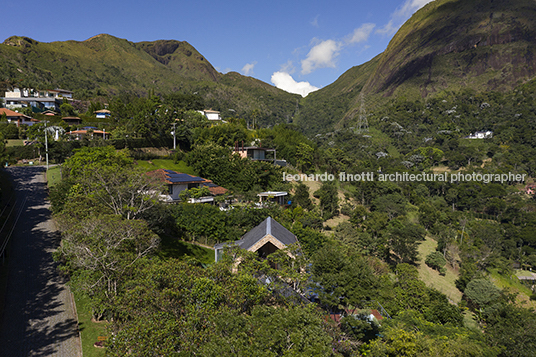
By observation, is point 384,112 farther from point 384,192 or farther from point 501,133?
point 384,192

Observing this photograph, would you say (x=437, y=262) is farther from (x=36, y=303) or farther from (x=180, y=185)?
(x=36, y=303)

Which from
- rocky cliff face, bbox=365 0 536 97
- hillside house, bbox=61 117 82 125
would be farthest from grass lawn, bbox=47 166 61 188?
rocky cliff face, bbox=365 0 536 97

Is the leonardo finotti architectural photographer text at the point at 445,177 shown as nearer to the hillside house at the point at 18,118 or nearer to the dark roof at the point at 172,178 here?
the dark roof at the point at 172,178

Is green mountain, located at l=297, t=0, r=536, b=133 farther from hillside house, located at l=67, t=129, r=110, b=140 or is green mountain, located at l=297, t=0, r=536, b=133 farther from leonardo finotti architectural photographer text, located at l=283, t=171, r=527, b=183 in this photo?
hillside house, located at l=67, t=129, r=110, b=140

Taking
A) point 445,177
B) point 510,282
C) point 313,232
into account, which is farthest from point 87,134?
point 445,177

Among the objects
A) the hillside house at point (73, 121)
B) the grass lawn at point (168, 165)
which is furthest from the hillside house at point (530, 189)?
the hillside house at point (73, 121)

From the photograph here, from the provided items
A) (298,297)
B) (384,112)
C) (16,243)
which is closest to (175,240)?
(16,243)
